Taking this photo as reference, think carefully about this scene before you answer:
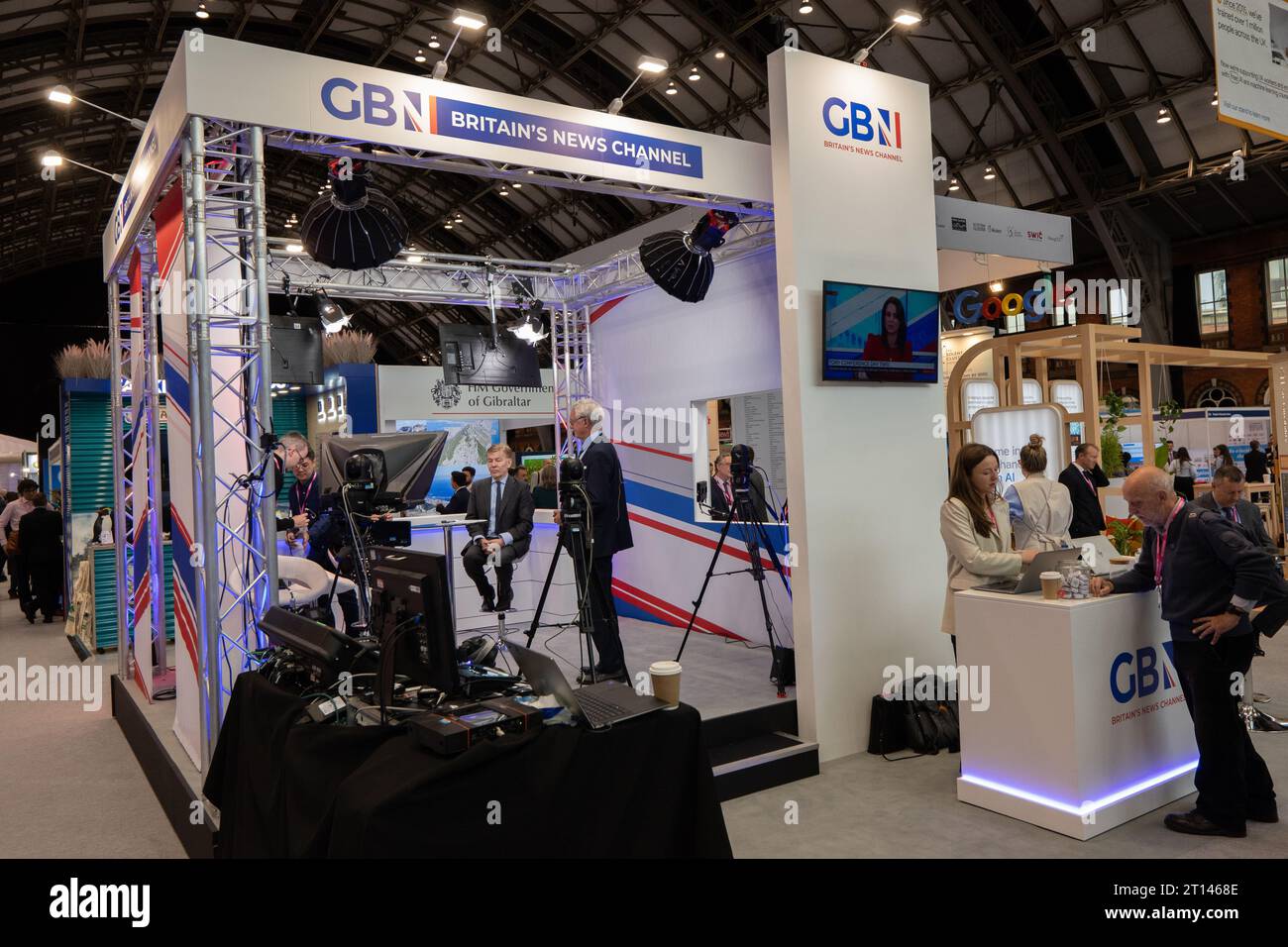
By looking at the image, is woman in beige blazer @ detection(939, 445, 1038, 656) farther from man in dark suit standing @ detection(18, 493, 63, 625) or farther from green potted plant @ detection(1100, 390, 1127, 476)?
man in dark suit standing @ detection(18, 493, 63, 625)

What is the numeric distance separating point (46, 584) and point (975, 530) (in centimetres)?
1058

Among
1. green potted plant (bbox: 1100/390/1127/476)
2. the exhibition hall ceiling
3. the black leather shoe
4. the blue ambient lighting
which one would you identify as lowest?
the black leather shoe

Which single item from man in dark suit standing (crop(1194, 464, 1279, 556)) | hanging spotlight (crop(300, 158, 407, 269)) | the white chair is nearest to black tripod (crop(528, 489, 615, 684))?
the white chair

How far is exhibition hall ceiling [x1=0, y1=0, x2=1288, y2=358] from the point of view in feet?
39.5

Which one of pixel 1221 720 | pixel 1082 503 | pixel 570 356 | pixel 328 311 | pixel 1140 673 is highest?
pixel 328 311

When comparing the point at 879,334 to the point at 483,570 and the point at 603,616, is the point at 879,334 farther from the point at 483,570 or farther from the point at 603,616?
the point at 483,570

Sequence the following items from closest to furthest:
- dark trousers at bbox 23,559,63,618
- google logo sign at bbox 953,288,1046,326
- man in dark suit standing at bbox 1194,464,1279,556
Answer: man in dark suit standing at bbox 1194,464,1279,556 < google logo sign at bbox 953,288,1046,326 < dark trousers at bbox 23,559,63,618

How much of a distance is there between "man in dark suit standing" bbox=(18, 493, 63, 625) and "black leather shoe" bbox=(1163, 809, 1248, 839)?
36.2ft

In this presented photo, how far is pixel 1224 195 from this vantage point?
52.6 ft

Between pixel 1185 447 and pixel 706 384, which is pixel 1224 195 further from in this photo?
pixel 706 384

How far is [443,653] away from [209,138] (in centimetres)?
263

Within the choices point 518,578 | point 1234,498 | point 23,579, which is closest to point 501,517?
point 518,578

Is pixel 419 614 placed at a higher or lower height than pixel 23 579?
higher

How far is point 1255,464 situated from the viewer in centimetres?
1198
